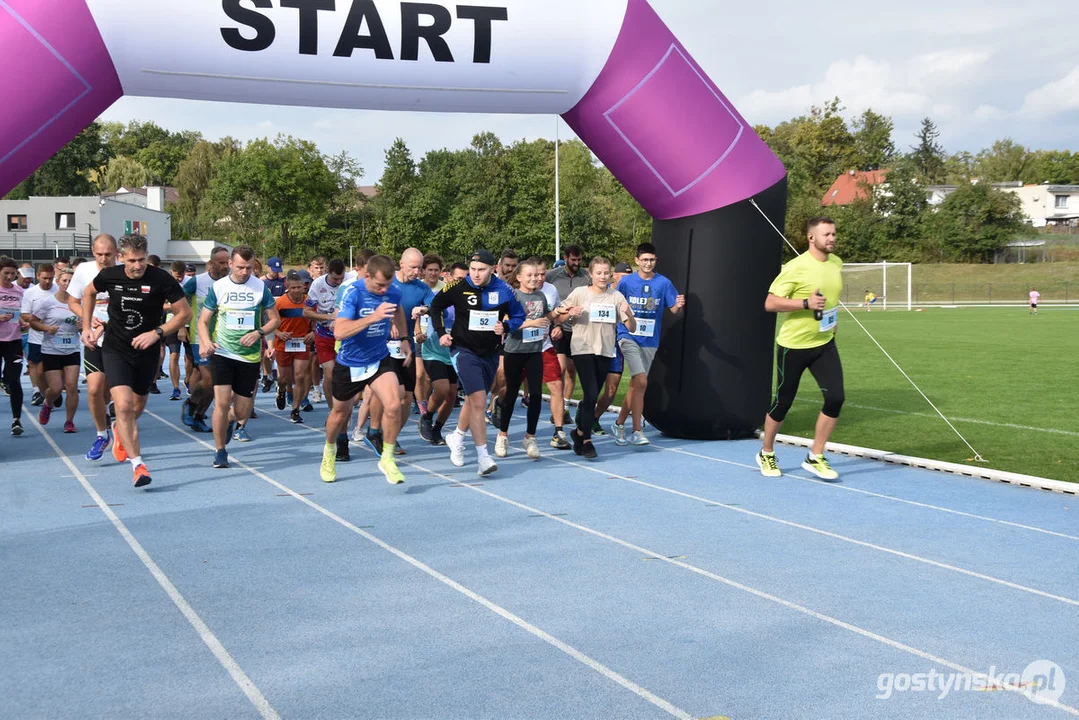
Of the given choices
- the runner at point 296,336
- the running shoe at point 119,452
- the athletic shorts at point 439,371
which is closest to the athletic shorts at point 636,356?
the athletic shorts at point 439,371

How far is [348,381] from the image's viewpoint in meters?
8.05

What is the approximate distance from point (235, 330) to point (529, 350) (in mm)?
2622

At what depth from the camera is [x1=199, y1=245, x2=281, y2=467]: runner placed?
8.48m

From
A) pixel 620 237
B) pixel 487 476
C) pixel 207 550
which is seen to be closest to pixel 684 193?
pixel 487 476

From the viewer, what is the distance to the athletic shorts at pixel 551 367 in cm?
1009

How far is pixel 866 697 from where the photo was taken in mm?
3682

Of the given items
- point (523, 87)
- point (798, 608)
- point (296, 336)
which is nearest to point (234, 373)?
point (296, 336)

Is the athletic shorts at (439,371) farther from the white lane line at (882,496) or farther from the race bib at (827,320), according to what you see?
the race bib at (827,320)

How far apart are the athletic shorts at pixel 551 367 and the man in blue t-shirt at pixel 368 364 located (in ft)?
7.66

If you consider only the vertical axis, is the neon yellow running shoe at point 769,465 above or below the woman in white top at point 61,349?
below

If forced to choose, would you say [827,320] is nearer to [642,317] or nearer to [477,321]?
[642,317]

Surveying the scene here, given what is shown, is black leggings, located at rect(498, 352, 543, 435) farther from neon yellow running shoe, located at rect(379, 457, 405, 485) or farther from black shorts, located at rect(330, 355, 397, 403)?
neon yellow running shoe, located at rect(379, 457, 405, 485)

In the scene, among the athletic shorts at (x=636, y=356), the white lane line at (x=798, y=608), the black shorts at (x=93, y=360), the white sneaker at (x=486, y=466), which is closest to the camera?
the white lane line at (x=798, y=608)

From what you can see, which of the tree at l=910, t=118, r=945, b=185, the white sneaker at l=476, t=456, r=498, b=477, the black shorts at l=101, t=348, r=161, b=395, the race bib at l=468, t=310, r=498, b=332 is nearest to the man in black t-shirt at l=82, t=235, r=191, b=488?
the black shorts at l=101, t=348, r=161, b=395
